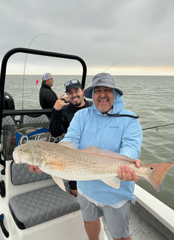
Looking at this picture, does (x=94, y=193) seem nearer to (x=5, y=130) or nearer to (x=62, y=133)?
(x=62, y=133)

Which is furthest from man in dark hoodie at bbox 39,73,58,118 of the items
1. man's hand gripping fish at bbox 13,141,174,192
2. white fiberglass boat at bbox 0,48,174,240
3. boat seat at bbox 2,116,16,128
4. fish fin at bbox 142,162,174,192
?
fish fin at bbox 142,162,174,192

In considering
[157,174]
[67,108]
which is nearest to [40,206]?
[67,108]

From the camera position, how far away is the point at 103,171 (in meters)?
1.53

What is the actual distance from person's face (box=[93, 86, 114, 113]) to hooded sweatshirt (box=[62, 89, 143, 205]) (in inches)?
1.9

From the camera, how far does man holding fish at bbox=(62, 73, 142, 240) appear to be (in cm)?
173

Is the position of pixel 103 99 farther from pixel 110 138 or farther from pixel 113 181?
pixel 113 181

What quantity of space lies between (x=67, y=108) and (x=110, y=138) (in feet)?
4.74

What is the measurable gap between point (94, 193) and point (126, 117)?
2.91 feet

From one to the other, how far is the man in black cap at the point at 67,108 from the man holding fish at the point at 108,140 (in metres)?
0.96

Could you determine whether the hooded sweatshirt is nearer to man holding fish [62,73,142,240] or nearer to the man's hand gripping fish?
man holding fish [62,73,142,240]

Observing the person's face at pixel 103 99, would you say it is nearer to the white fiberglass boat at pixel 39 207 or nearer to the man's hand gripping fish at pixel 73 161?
the man's hand gripping fish at pixel 73 161

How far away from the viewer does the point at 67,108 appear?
9.88 feet

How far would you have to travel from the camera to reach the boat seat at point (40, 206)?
2.16m

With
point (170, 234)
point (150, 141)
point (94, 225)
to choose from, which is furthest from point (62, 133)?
point (150, 141)
